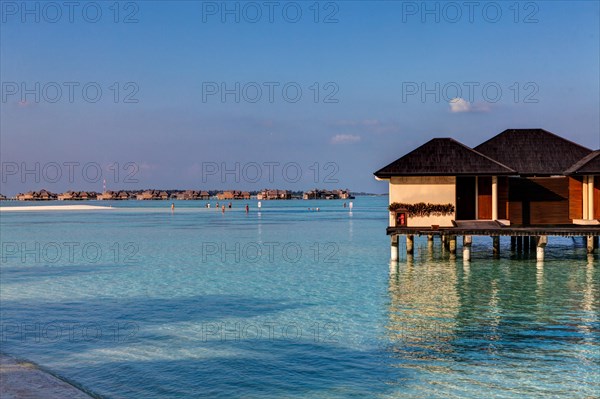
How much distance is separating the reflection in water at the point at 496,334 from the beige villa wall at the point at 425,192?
3.51m

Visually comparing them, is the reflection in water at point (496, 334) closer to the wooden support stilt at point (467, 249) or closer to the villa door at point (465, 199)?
the wooden support stilt at point (467, 249)

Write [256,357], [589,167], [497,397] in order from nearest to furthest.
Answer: [497,397]
[256,357]
[589,167]

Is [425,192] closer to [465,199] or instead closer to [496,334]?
[465,199]

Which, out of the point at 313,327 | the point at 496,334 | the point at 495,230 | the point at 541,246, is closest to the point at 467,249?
the point at 495,230

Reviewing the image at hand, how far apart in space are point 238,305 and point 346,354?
311 inches

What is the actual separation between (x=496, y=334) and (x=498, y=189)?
16901 mm

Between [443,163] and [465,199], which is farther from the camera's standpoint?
[465,199]

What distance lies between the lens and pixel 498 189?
31625mm

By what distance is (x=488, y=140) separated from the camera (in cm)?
3450

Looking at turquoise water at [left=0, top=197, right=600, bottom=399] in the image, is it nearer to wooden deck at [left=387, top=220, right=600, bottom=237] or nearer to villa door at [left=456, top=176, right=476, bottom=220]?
wooden deck at [left=387, top=220, right=600, bottom=237]

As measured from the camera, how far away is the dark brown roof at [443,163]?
29.9m

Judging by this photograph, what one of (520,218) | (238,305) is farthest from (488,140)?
(238,305)

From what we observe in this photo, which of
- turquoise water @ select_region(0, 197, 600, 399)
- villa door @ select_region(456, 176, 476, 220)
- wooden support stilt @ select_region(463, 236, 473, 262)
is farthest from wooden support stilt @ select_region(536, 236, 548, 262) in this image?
villa door @ select_region(456, 176, 476, 220)

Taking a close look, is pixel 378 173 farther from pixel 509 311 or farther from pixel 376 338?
pixel 376 338
